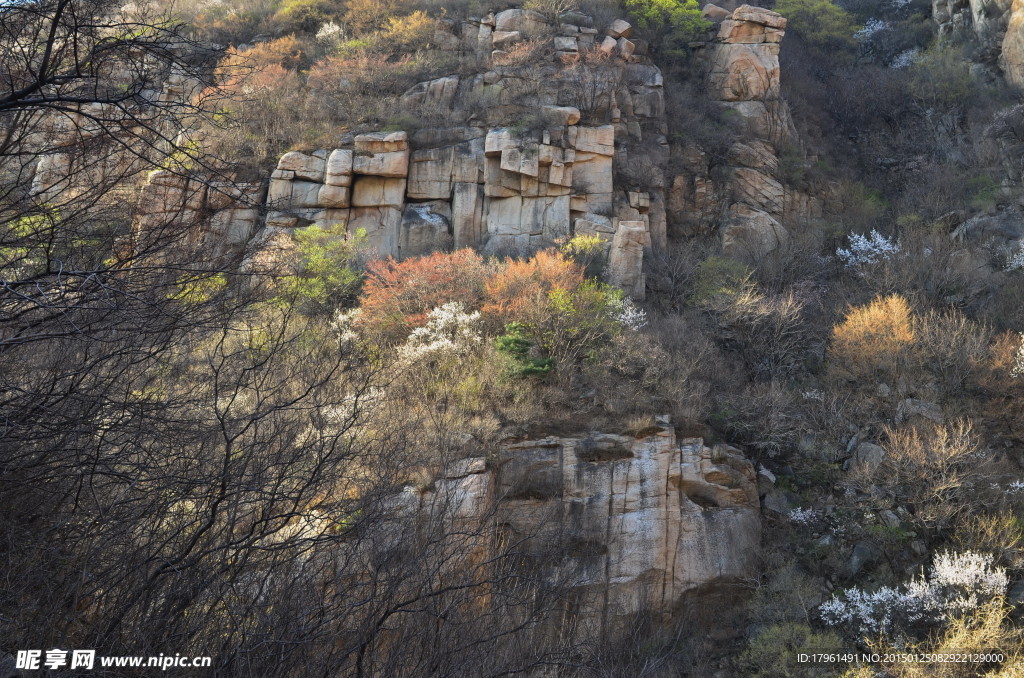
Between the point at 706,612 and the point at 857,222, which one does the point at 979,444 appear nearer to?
the point at 706,612

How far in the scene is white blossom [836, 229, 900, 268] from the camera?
83.5 feet

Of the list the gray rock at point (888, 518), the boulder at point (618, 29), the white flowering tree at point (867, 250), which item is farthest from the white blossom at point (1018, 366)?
the boulder at point (618, 29)

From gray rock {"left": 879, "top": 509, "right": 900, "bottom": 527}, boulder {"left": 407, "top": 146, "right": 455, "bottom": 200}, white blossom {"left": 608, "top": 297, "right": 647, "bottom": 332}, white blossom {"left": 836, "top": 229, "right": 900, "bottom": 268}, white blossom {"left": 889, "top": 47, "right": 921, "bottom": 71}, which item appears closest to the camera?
gray rock {"left": 879, "top": 509, "right": 900, "bottom": 527}

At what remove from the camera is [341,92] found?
2791 cm

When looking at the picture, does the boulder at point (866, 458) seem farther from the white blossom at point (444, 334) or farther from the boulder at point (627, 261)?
the white blossom at point (444, 334)

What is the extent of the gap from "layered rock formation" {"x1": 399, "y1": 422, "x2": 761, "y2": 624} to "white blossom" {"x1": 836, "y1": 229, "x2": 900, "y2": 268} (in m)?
12.1

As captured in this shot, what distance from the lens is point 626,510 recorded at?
1593 centimetres

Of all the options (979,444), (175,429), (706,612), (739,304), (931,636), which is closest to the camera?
(175,429)

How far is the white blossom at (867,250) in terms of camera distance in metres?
25.5

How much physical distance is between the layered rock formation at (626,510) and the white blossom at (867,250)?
476 inches

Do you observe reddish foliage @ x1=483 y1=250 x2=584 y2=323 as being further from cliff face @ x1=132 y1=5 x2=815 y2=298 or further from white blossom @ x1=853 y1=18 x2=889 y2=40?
white blossom @ x1=853 y1=18 x2=889 y2=40

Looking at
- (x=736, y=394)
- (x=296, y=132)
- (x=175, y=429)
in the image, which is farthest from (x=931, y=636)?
(x=296, y=132)

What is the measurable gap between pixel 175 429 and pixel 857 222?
2775 centimetres

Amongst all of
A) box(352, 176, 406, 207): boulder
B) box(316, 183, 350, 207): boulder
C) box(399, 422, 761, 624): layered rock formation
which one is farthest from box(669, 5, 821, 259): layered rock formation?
box(399, 422, 761, 624): layered rock formation
